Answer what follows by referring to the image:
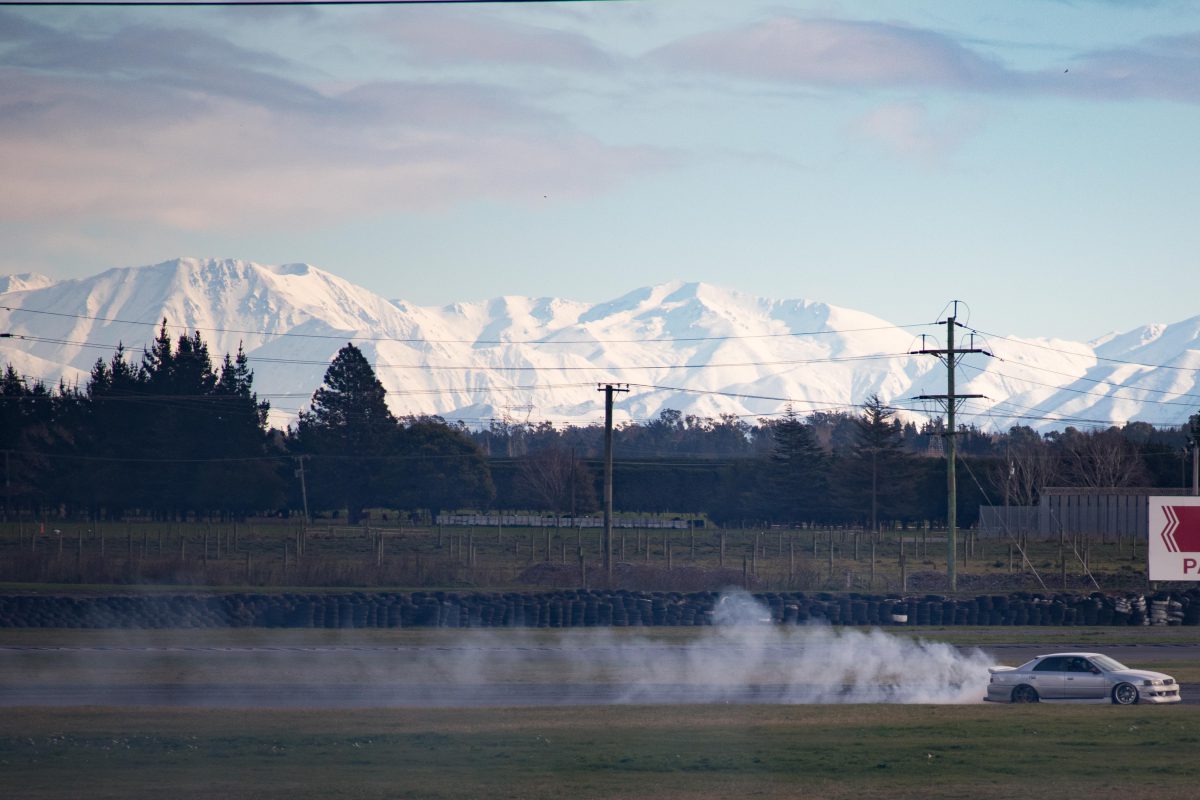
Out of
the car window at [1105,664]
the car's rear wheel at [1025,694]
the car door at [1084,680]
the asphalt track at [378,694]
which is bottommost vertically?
the asphalt track at [378,694]

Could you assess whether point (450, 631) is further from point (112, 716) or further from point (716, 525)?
point (716, 525)

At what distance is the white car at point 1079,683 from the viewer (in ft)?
94.6

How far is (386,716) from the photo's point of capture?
26781 mm

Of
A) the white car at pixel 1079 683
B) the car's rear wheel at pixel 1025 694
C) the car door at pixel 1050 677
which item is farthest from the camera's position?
the car's rear wheel at pixel 1025 694

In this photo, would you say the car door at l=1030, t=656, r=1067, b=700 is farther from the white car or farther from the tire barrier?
the tire barrier

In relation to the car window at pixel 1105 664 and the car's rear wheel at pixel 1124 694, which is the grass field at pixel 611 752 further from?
the car window at pixel 1105 664

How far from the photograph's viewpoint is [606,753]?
2206cm

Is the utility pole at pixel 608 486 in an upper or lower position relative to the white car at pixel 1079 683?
upper

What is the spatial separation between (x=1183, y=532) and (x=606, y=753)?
551 inches

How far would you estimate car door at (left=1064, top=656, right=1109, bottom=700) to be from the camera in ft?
95.8

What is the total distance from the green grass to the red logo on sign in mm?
3415

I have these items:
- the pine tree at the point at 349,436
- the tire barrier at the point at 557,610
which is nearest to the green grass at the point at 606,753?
the tire barrier at the point at 557,610

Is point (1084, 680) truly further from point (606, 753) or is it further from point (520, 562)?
point (520, 562)

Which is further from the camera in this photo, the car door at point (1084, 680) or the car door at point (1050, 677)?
the car door at point (1050, 677)
